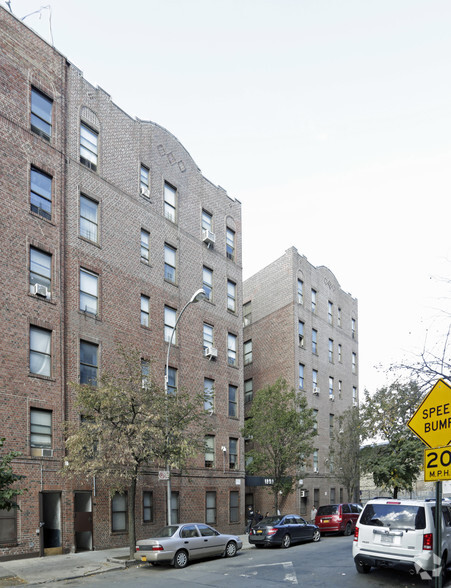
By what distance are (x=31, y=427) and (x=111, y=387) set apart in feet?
13.2

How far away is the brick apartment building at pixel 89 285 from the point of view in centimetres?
2198

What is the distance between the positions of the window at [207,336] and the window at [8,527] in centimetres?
1503

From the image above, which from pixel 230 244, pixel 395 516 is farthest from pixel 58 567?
pixel 230 244

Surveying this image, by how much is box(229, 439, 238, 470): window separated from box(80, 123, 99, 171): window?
56.0 feet

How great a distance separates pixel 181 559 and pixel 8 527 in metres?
6.03

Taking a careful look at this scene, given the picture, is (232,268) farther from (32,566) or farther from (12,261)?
(32,566)

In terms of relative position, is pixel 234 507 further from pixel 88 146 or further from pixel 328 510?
pixel 88 146

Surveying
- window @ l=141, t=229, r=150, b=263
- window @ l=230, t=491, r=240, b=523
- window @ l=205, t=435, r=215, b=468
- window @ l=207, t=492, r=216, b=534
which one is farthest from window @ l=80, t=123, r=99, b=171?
window @ l=230, t=491, r=240, b=523

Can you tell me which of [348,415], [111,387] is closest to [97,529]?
[111,387]

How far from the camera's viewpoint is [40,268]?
2339 centimetres

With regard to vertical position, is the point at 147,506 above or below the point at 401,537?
below

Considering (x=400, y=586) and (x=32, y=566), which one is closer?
(x=400, y=586)

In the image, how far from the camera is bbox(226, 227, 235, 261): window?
37.2m

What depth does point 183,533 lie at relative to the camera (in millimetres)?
19297
